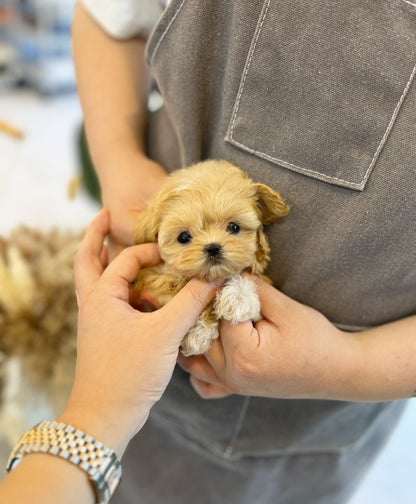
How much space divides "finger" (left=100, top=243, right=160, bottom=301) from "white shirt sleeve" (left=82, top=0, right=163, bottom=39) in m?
0.43

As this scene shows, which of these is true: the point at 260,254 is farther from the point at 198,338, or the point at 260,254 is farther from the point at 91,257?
the point at 91,257

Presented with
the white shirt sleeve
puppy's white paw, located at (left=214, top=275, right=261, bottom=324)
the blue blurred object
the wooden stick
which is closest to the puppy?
puppy's white paw, located at (left=214, top=275, right=261, bottom=324)

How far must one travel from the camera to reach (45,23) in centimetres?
252

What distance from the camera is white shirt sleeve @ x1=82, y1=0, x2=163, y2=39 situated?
0.79m

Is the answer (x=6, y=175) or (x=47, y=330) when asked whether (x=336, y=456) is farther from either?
(x=6, y=175)

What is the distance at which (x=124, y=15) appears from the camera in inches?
31.7

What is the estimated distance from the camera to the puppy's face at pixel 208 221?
580mm

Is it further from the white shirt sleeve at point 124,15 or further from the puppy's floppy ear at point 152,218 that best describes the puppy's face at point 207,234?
the white shirt sleeve at point 124,15

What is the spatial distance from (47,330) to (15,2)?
2304mm

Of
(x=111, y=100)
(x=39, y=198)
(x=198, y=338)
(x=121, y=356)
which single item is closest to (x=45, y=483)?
(x=121, y=356)

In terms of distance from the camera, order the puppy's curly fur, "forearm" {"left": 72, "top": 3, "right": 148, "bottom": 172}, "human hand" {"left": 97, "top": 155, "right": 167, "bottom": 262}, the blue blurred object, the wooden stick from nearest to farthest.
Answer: "human hand" {"left": 97, "top": 155, "right": 167, "bottom": 262} < "forearm" {"left": 72, "top": 3, "right": 148, "bottom": 172} < the puppy's curly fur < the wooden stick < the blue blurred object

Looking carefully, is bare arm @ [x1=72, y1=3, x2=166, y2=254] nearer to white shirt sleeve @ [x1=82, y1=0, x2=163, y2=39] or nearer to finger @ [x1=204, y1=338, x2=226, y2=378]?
white shirt sleeve @ [x1=82, y1=0, x2=163, y2=39]

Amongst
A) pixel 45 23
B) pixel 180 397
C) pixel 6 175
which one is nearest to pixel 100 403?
pixel 180 397

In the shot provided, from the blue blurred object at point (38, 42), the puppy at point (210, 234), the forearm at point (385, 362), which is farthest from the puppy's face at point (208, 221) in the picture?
the blue blurred object at point (38, 42)
